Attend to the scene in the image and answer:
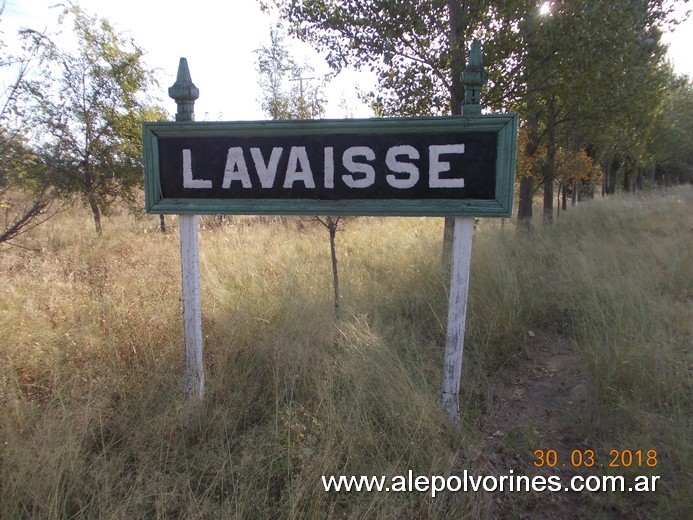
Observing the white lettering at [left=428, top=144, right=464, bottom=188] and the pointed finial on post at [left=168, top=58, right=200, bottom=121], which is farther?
the pointed finial on post at [left=168, top=58, right=200, bottom=121]

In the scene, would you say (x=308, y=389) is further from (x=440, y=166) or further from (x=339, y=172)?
(x=440, y=166)

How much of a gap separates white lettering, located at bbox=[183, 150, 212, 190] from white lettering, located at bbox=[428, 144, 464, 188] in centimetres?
140

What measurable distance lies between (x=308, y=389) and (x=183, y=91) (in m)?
2.14

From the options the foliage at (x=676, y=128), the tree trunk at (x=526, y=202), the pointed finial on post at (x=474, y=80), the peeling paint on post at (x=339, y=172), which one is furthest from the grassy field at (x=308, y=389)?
the foliage at (x=676, y=128)

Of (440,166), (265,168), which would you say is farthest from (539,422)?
(265,168)

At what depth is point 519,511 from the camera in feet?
6.51

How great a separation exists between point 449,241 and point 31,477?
4.99 meters

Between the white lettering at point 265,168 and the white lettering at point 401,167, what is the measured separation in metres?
0.70

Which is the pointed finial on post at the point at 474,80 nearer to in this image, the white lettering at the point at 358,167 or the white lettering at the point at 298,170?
the white lettering at the point at 358,167

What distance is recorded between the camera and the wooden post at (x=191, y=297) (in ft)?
8.13

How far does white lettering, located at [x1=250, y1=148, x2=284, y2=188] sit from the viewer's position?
2.37 m

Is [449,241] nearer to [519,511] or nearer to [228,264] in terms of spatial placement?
[228,264]
